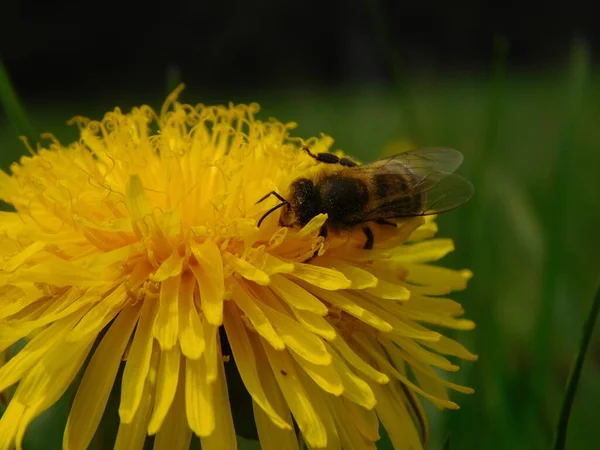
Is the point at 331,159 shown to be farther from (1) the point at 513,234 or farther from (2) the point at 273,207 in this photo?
(1) the point at 513,234

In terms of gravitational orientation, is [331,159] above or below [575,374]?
above

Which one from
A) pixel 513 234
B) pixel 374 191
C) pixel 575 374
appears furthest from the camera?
pixel 513 234

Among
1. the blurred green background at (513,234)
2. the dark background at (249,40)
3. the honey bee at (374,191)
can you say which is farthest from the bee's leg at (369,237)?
the dark background at (249,40)

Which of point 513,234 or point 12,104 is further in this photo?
point 513,234

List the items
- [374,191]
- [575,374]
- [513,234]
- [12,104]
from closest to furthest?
[575,374] < [374,191] < [12,104] < [513,234]

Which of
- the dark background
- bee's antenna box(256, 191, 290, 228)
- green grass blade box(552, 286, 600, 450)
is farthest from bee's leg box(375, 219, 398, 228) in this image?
the dark background

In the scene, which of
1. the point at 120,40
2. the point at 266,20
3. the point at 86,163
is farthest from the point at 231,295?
the point at 120,40

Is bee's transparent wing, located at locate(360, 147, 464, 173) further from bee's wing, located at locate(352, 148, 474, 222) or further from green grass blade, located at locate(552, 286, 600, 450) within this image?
green grass blade, located at locate(552, 286, 600, 450)

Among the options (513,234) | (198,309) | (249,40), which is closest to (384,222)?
(198,309)

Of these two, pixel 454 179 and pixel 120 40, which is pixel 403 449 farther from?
pixel 120 40

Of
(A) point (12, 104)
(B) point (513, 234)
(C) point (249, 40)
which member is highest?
(A) point (12, 104)
